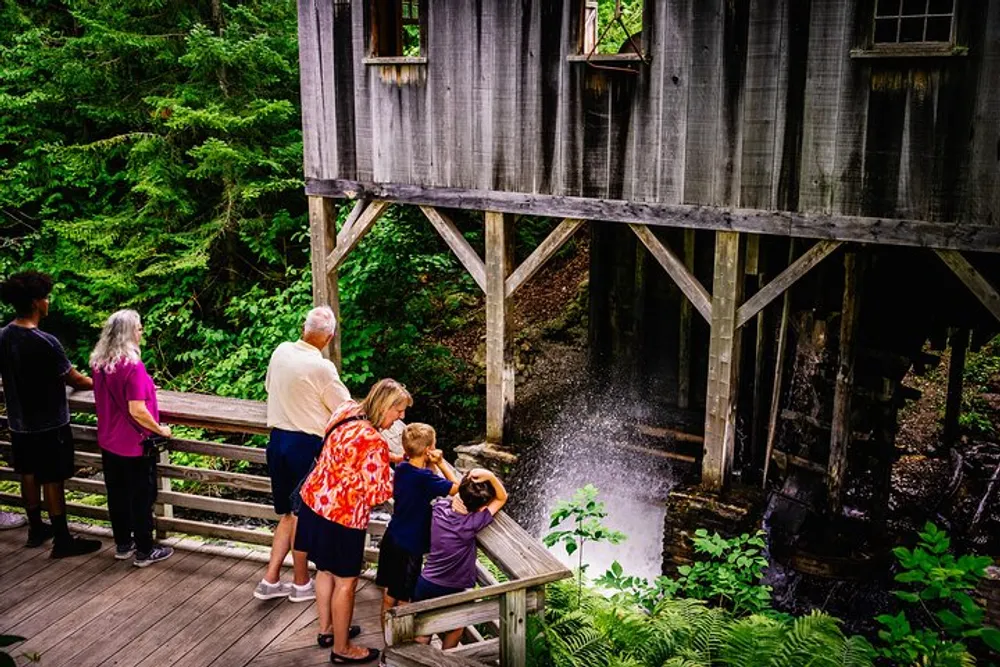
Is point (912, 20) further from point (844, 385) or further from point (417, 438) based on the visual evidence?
point (417, 438)

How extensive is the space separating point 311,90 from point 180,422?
6.02m

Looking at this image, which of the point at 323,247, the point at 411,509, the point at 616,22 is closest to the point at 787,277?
the point at 411,509

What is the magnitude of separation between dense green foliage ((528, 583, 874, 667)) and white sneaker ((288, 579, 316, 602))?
155 centimetres

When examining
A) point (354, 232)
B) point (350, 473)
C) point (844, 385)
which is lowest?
point (844, 385)

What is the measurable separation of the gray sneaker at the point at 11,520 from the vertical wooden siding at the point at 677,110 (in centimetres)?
560

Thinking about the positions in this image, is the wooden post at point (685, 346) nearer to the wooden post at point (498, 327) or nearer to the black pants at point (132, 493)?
the wooden post at point (498, 327)

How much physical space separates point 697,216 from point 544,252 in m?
1.83

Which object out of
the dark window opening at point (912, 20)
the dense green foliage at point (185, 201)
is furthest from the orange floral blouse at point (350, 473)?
the dense green foliage at point (185, 201)

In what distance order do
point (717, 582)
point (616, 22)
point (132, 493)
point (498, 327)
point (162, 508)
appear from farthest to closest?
point (616, 22)
point (498, 327)
point (162, 508)
point (717, 582)
point (132, 493)

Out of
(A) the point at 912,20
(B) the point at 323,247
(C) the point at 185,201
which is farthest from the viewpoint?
(C) the point at 185,201

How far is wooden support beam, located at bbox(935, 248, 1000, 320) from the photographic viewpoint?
718cm

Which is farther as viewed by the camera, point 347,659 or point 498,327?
point 498,327

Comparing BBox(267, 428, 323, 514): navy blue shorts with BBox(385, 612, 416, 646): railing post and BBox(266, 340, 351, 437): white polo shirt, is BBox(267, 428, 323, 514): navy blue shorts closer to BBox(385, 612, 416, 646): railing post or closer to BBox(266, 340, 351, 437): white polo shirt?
BBox(266, 340, 351, 437): white polo shirt

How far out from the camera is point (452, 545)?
4559 millimetres
